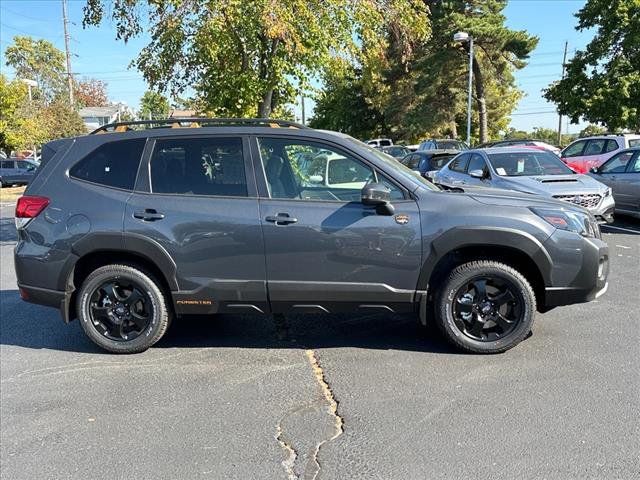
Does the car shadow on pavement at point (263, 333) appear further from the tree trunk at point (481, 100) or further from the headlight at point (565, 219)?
the tree trunk at point (481, 100)

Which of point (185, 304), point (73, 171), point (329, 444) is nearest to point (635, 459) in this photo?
point (329, 444)

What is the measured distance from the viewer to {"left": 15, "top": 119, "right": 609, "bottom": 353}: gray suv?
4352 mm

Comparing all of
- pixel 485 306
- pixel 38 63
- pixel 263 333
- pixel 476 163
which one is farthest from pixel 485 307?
pixel 38 63

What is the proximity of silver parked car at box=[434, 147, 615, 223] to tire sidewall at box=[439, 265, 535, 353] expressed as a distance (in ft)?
14.7

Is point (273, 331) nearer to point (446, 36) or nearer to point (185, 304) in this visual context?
point (185, 304)

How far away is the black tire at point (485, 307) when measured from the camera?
4.40m

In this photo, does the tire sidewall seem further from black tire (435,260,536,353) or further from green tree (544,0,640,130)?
green tree (544,0,640,130)

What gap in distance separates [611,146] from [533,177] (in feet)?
23.0

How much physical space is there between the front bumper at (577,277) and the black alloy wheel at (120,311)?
3.22m

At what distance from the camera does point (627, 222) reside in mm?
11508

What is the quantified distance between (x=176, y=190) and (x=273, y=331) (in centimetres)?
157

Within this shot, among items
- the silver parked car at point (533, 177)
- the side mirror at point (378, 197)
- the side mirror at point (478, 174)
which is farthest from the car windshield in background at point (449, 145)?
the side mirror at point (378, 197)

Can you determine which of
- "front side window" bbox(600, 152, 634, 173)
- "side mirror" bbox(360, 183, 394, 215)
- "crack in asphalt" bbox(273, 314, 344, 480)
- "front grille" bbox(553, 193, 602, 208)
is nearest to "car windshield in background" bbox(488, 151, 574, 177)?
Result: "front grille" bbox(553, 193, 602, 208)

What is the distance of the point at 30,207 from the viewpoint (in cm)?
469
